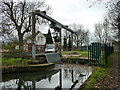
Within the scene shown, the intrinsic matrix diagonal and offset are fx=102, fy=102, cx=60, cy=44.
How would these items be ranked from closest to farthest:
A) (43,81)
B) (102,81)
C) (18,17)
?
(102,81)
(43,81)
(18,17)

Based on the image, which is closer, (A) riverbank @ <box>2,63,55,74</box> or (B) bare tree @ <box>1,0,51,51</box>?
(A) riverbank @ <box>2,63,55,74</box>

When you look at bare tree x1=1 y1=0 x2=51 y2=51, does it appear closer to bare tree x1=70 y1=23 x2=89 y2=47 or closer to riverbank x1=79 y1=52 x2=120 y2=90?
riverbank x1=79 y1=52 x2=120 y2=90

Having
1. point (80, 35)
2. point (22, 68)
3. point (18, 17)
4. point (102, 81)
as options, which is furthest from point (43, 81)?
point (80, 35)

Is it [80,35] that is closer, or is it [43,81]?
[43,81]

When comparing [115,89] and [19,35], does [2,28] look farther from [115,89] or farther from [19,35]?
[115,89]

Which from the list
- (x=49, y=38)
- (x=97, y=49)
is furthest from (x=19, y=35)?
(x=49, y=38)

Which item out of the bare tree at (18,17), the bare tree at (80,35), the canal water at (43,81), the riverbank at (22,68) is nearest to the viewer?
the canal water at (43,81)

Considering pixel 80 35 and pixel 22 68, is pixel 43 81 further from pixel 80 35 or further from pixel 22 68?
pixel 80 35

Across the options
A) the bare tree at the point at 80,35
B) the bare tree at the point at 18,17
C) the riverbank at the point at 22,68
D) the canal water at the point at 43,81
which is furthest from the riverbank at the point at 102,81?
the bare tree at the point at 80,35

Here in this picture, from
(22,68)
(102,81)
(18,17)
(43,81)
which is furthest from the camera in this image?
(18,17)

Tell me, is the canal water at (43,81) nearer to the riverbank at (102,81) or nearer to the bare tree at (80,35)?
the riverbank at (102,81)

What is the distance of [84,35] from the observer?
4984 centimetres

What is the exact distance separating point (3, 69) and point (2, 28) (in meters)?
8.59

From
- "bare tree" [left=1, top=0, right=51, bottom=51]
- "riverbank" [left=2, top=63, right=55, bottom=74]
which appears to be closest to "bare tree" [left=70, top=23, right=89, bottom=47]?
"bare tree" [left=1, top=0, right=51, bottom=51]
